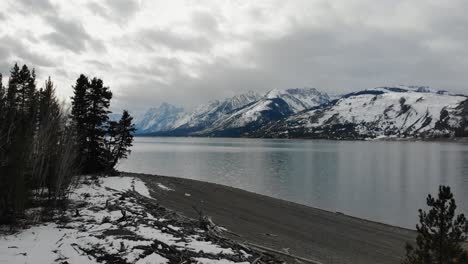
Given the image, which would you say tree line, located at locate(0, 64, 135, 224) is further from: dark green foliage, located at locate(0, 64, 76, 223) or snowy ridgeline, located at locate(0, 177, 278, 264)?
snowy ridgeline, located at locate(0, 177, 278, 264)

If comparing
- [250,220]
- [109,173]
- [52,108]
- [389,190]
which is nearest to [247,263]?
[250,220]

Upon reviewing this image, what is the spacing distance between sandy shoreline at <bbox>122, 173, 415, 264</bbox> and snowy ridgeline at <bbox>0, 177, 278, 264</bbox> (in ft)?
15.5

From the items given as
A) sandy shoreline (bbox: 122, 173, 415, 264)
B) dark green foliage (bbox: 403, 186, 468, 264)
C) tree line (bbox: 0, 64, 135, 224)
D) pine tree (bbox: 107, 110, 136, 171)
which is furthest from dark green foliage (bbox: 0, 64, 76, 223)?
pine tree (bbox: 107, 110, 136, 171)

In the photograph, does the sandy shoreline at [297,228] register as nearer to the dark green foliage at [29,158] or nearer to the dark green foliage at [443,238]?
the dark green foliage at [443,238]

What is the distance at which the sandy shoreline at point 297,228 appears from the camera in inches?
805

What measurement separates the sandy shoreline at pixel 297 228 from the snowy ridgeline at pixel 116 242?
474 centimetres

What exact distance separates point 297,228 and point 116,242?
52.3ft

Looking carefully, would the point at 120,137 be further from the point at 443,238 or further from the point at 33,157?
the point at 443,238

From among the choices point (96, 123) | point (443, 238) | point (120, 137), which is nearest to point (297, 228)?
point (443, 238)

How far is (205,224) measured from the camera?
18547 millimetres

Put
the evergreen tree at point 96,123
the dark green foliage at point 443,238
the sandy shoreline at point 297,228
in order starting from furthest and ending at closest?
the evergreen tree at point 96,123 → the sandy shoreline at point 297,228 → the dark green foliage at point 443,238

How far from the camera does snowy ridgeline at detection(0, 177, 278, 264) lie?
1238 cm

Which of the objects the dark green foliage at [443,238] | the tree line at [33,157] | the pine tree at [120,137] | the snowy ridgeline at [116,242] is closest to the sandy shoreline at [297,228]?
the snowy ridgeline at [116,242]

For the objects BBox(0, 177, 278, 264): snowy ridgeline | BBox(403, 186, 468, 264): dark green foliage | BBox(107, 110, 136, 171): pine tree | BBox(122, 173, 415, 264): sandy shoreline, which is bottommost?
BBox(122, 173, 415, 264): sandy shoreline
